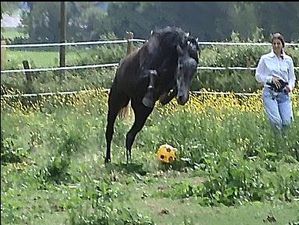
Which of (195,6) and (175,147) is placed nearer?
(195,6)

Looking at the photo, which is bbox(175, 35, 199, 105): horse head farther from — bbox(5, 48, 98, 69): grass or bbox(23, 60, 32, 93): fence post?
bbox(23, 60, 32, 93): fence post

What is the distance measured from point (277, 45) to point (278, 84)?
0.64 meters

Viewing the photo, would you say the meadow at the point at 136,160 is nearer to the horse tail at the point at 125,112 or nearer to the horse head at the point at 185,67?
the horse tail at the point at 125,112

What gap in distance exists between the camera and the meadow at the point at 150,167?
195 inches

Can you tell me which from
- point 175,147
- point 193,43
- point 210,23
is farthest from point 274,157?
point 210,23

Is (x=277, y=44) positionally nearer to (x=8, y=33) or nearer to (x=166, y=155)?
(x=166, y=155)

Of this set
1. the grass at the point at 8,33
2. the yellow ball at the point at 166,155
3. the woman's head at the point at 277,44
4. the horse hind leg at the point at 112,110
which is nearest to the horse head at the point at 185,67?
the woman's head at the point at 277,44

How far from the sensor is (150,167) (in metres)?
6.72

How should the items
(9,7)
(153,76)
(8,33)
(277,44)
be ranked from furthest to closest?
(153,76) → (277,44) → (8,33) → (9,7)

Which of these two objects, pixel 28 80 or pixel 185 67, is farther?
pixel 28 80

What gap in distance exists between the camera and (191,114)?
732cm

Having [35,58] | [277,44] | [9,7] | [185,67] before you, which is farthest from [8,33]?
[277,44]

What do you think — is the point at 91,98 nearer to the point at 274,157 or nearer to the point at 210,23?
the point at 274,157

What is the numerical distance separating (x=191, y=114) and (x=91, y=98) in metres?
0.94
